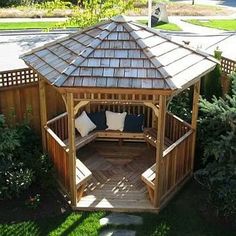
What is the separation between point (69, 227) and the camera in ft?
23.8

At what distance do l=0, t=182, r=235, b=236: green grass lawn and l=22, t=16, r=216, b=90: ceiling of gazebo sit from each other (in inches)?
100

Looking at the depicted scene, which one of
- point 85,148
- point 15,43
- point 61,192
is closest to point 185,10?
point 15,43

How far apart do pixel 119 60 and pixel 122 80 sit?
1.57 feet

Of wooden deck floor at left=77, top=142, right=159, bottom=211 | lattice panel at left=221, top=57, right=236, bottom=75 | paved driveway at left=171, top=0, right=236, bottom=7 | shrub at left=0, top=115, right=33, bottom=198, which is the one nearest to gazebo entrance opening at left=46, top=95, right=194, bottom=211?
wooden deck floor at left=77, top=142, right=159, bottom=211

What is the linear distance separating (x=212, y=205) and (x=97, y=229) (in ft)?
7.03

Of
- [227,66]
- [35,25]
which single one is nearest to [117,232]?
[227,66]

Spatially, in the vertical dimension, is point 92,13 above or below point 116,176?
above

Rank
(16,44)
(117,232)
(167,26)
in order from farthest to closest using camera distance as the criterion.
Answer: (167,26) < (16,44) < (117,232)

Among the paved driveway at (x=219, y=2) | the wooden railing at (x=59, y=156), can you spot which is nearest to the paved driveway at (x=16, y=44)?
the wooden railing at (x=59, y=156)

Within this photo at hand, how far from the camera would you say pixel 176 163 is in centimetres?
809

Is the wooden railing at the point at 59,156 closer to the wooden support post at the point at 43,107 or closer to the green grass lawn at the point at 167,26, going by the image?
the wooden support post at the point at 43,107

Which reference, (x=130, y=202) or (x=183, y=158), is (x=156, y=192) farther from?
(x=183, y=158)

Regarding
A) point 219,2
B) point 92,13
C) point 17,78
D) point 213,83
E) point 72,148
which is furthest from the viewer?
point 219,2

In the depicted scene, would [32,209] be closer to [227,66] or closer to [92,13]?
[227,66]
